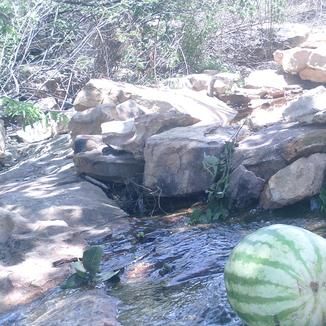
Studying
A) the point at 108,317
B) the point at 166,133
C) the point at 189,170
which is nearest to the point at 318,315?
the point at 108,317

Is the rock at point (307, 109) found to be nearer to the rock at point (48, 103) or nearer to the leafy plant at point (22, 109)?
the leafy plant at point (22, 109)

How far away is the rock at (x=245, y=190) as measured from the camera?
5.28 metres

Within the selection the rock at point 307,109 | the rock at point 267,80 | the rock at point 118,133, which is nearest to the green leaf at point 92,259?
the rock at point 307,109

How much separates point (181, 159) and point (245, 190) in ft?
2.78

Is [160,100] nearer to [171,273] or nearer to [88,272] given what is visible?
[171,273]

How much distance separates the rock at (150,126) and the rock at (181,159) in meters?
0.23

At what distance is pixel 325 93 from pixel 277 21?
5.81 m

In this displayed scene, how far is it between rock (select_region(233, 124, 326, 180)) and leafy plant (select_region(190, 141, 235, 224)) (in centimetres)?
8

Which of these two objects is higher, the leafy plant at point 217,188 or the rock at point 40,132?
the leafy plant at point 217,188

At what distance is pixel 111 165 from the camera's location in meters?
6.42

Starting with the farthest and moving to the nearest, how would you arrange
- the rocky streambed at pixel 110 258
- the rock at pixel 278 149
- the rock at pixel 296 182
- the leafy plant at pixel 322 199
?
the rock at pixel 278 149
the rock at pixel 296 182
the leafy plant at pixel 322 199
the rocky streambed at pixel 110 258

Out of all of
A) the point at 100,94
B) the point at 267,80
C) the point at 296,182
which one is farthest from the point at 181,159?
the point at 267,80

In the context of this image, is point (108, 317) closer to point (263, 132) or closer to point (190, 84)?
point (263, 132)

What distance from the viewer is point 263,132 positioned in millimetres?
6039
